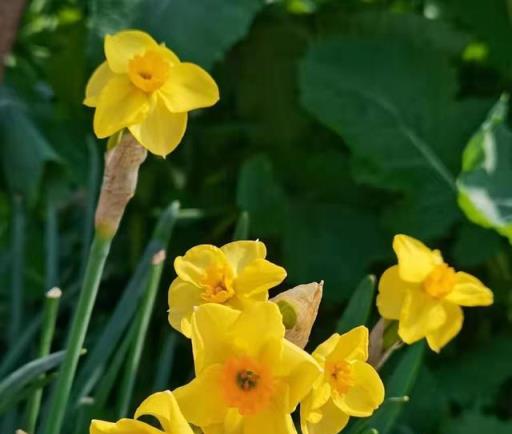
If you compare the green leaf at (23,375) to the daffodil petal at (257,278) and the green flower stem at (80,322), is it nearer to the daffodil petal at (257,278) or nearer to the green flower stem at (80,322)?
the green flower stem at (80,322)

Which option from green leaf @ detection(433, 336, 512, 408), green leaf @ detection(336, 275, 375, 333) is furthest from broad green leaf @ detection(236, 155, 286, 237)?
green leaf @ detection(336, 275, 375, 333)

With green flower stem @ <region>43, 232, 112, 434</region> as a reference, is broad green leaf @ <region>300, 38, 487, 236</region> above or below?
below

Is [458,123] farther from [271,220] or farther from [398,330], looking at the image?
[398,330]

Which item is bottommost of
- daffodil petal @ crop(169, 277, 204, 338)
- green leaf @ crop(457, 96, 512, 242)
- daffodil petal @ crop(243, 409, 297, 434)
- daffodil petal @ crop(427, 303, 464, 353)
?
green leaf @ crop(457, 96, 512, 242)

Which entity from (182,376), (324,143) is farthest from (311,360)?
(324,143)

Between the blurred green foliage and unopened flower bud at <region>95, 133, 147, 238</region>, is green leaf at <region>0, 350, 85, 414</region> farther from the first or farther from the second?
the blurred green foliage

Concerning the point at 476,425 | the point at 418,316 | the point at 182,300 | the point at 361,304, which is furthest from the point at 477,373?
the point at 182,300
